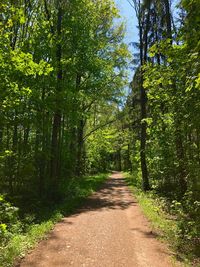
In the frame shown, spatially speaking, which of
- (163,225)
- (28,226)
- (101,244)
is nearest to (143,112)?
(163,225)

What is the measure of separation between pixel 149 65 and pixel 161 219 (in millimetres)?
5138

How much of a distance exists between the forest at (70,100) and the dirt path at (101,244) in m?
0.85

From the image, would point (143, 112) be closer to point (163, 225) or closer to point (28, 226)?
point (163, 225)

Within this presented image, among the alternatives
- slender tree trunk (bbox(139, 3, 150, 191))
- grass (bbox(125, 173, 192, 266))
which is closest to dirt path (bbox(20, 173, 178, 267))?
grass (bbox(125, 173, 192, 266))

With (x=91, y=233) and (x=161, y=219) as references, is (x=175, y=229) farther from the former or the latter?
(x=91, y=233)

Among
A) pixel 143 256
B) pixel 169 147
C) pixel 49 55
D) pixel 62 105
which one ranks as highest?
pixel 49 55

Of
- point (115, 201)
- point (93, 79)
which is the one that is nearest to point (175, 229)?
point (115, 201)

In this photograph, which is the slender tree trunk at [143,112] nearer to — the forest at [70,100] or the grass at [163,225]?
the forest at [70,100]

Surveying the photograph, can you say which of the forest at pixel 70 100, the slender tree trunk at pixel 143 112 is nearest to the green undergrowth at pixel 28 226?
the forest at pixel 70 100

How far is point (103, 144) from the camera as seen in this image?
38594mm

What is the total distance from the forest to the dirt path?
0.85m

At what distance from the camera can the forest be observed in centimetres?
782

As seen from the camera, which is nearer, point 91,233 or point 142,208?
point 91,233

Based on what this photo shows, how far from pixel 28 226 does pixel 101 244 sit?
2.81 m
